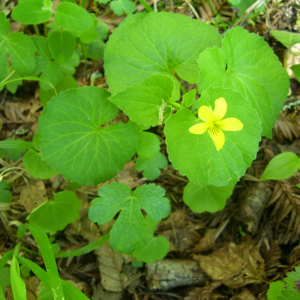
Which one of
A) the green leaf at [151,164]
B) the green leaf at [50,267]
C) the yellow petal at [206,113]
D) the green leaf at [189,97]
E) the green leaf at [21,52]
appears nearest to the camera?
the yellow petal at [206,113]

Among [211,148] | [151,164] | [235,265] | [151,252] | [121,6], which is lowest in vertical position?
[235,265]

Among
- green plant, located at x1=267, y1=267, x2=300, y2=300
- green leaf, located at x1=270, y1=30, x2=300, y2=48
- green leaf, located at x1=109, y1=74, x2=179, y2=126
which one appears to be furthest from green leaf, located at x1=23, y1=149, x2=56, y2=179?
green leaf, located at x1=270, y1=30, x2=300, y2=48

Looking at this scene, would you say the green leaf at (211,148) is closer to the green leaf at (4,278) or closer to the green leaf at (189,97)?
the green leaf at (189,97)

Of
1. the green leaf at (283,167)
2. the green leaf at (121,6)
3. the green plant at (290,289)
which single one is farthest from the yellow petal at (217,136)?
the green leaf at (121,6)

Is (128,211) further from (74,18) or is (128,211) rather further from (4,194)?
(74,18)

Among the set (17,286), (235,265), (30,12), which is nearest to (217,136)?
(235,265)

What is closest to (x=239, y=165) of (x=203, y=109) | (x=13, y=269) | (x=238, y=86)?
(x=203, y=109)
